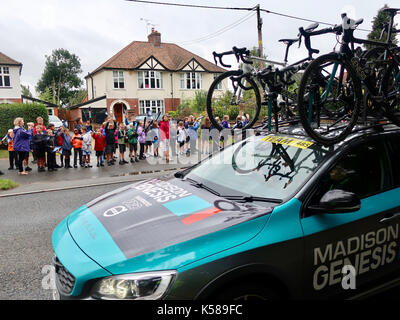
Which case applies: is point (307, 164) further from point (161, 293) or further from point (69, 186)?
point (69, 186)

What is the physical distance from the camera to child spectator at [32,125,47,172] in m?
12.0

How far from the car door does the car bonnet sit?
45cm

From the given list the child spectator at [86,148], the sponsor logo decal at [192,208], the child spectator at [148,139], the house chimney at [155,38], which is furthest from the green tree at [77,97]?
the sponsor logo decal at [192,208]

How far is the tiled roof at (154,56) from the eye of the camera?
39156 millimetres

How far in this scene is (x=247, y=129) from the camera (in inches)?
159

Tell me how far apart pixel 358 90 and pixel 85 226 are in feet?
9.02

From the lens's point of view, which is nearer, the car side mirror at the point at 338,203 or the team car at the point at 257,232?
the team car at the point at 257,232

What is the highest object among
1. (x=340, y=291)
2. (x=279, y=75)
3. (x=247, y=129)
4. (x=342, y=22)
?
(x=342, y=22)

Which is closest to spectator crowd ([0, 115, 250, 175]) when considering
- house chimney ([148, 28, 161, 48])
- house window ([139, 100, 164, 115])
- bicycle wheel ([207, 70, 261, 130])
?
bicycle wheel ([207, 70, 261, 130])

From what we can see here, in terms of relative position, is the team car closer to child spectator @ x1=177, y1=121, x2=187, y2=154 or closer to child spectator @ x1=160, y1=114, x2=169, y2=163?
child spectator @ x1=160, y1=114, x2=169, y2=163

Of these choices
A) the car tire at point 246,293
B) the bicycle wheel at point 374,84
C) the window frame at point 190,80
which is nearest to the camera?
the car tire at point 246,293

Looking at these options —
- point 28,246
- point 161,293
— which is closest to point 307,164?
point 161,293

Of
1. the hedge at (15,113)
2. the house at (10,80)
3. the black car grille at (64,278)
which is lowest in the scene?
the black car grille at (64,278)

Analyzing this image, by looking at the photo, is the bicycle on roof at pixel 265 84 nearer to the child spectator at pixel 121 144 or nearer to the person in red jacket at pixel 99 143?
the person in red jacket at pixel 99 143
